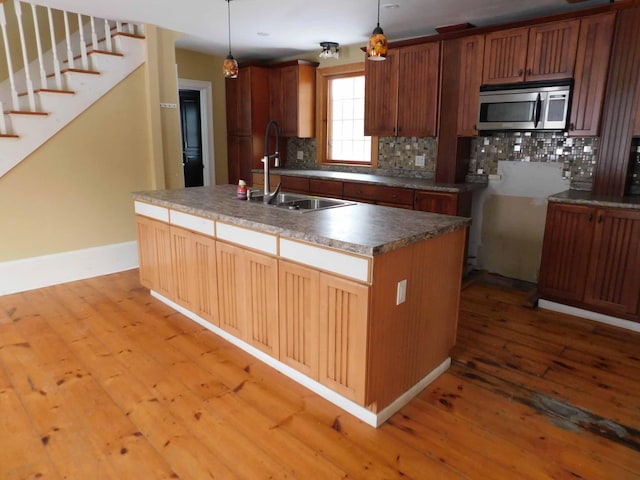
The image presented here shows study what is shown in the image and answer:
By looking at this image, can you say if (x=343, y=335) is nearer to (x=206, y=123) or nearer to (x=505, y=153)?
(x=505, y=153)

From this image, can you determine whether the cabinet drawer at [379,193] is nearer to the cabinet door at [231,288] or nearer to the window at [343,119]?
the window at [343,119]

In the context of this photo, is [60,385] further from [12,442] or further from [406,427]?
[406,427]

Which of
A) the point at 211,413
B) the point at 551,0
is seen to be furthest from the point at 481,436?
the point at 551,0

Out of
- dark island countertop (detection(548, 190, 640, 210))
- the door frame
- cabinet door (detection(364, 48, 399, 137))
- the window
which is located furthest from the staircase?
dark island countertop (detection(548, 190, 640, 210))

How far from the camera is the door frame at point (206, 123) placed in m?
5.91

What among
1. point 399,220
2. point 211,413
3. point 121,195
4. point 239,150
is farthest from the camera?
point 239,150

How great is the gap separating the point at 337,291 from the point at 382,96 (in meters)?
3.17

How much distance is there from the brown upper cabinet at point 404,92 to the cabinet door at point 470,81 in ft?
0.87

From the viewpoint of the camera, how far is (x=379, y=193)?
14.2ft

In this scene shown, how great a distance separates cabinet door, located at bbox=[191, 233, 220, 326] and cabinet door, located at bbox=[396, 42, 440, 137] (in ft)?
8.41

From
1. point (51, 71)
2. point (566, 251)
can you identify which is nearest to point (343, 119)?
point (566, 251)

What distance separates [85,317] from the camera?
330 centimetres

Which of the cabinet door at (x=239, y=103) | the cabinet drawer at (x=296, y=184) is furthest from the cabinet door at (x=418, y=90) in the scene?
the cabinet door at (x=239, y=103)

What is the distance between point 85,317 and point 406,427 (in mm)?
2592
